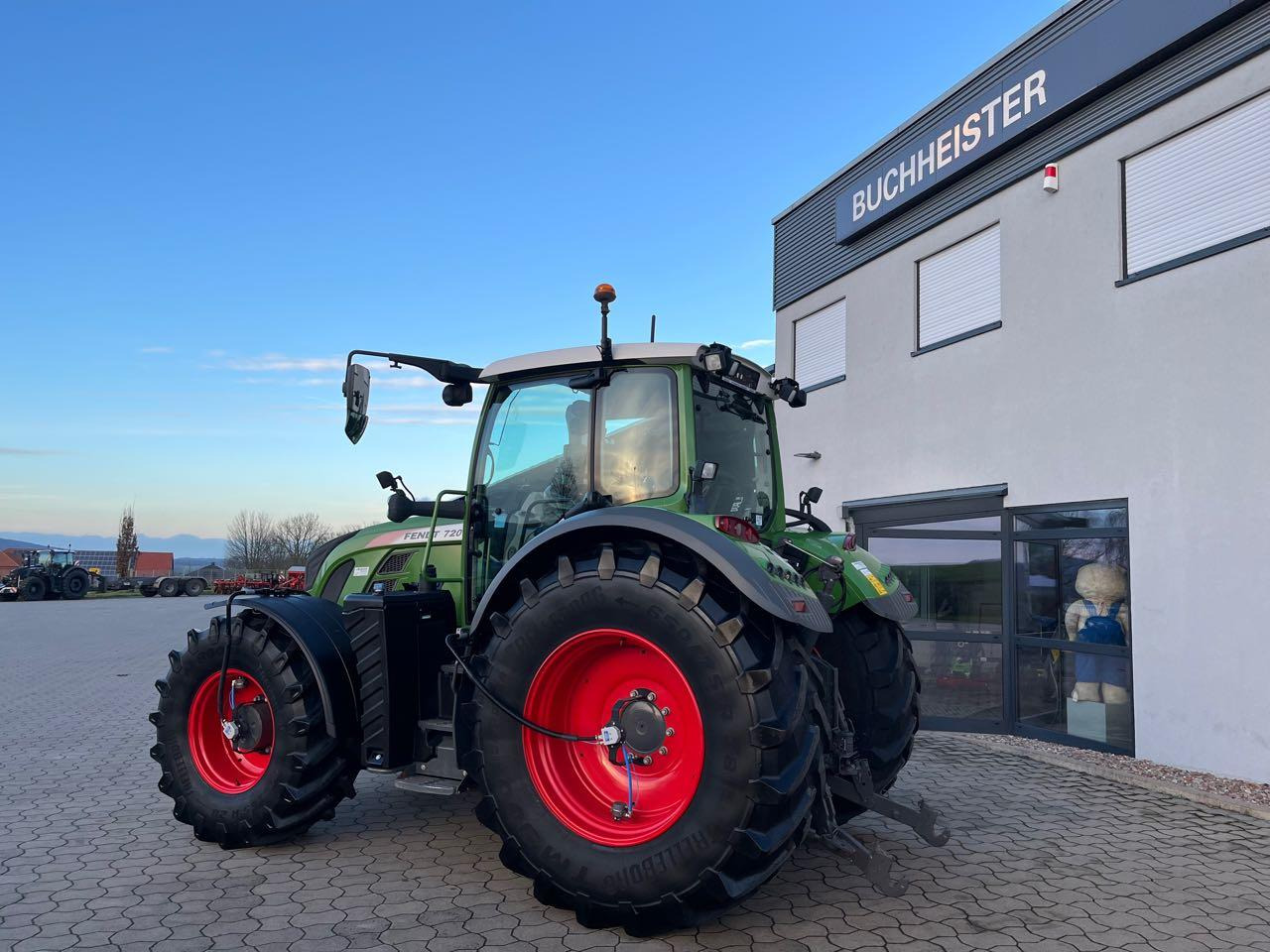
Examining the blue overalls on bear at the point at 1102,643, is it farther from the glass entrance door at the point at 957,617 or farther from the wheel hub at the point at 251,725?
the wheel hub at the point at 251,725

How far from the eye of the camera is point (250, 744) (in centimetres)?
473

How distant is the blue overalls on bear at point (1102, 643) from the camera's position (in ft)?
24.0

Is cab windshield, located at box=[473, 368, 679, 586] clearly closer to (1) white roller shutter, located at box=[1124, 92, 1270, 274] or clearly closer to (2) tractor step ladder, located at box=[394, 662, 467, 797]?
(2) tractor step ladder, located at box=[394, 662, 467, 797]

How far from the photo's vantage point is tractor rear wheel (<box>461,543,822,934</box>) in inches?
131

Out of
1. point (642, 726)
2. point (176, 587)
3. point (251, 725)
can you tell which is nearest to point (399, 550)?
point (251, 725)

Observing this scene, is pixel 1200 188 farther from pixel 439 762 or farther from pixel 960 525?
pixel 439 762

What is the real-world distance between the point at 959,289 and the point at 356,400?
6.66 m

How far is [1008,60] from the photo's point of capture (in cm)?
858

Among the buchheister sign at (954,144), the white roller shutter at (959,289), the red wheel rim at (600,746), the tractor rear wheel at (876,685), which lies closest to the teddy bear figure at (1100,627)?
the white roller shutter at (959,289)

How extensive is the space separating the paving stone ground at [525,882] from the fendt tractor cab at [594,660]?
251mm

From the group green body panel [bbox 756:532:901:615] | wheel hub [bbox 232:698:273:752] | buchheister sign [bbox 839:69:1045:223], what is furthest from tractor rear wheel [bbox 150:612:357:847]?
buchheister sign [bbox 839:69:1045:223]

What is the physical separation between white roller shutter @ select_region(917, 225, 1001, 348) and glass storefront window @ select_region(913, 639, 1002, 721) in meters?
2.92

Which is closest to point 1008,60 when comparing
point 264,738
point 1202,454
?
point 1202,454

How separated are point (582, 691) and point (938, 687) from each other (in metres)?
5.86
